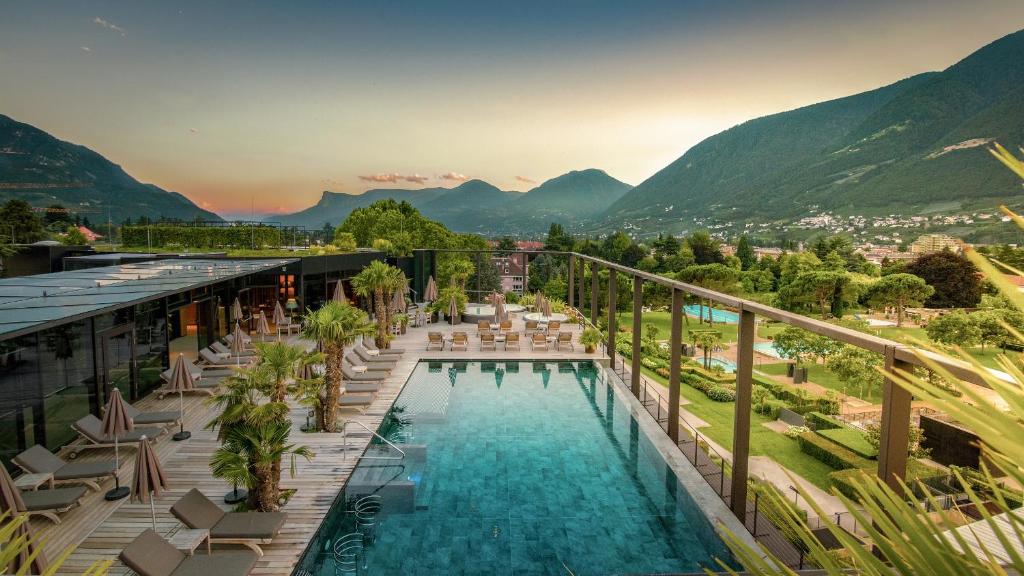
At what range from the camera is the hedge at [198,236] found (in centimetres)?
2695

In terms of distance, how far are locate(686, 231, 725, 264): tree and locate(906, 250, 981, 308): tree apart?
32.6m

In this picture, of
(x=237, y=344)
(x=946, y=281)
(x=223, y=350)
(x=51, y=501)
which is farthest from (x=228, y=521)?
(x=946, y=281)

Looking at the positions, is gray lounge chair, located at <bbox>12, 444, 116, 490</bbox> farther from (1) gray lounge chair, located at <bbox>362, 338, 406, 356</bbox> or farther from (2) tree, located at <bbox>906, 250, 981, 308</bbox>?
(2) tree, located at <bbox>906, 250, 981, 308</bbox>

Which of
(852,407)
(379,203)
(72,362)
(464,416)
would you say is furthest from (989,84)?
(72,362)

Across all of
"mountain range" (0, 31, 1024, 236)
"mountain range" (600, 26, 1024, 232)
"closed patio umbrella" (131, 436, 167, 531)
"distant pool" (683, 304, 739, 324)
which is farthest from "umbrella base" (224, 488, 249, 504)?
"distant pool" (683, 304, 739, 324)

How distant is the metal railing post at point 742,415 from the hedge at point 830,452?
1345cm

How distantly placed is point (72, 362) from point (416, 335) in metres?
12.1

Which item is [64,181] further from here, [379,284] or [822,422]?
[822,422]

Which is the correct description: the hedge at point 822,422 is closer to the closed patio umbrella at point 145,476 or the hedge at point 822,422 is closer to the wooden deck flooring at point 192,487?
the wooden deck flooring at point 192,487

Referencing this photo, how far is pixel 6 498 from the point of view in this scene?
5.45 m

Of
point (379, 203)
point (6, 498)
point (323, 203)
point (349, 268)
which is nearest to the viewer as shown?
point (6, 498)

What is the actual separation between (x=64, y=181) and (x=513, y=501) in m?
77.5

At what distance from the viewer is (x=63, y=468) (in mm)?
8266

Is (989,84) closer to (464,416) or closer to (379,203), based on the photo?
(379,203)
